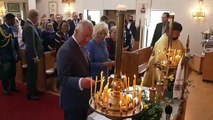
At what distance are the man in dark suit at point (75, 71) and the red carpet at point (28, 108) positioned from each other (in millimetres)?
1570

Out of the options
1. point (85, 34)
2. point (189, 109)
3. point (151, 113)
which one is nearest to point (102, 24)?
point (85, 34)

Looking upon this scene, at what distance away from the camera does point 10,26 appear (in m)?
3.98

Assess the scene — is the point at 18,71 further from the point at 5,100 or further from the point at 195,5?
the point at 195,5

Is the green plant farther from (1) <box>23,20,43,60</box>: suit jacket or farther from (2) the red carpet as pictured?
(1) <box>23,20,43,60</box>: suit jacket

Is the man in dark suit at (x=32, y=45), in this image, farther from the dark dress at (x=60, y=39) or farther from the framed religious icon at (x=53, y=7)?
the framed religious icon at (x=53, y=7)

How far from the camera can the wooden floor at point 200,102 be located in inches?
149

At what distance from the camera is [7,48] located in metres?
4.00

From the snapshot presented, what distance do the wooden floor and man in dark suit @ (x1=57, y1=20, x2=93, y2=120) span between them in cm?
237

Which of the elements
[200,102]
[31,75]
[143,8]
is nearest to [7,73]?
[31,75]

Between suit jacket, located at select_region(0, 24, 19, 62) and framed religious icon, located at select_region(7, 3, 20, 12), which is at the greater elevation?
framed religious icon, located at select_region(7, 3, 20, 12)

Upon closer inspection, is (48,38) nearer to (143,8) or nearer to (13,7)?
(143,8)

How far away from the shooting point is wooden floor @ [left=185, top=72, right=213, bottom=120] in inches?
149

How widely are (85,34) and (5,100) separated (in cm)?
286

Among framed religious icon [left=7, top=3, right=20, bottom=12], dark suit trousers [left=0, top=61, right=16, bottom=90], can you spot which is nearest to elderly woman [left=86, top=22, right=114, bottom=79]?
dark suit trousers [left=0, top=61, right=16, bottom=90]
